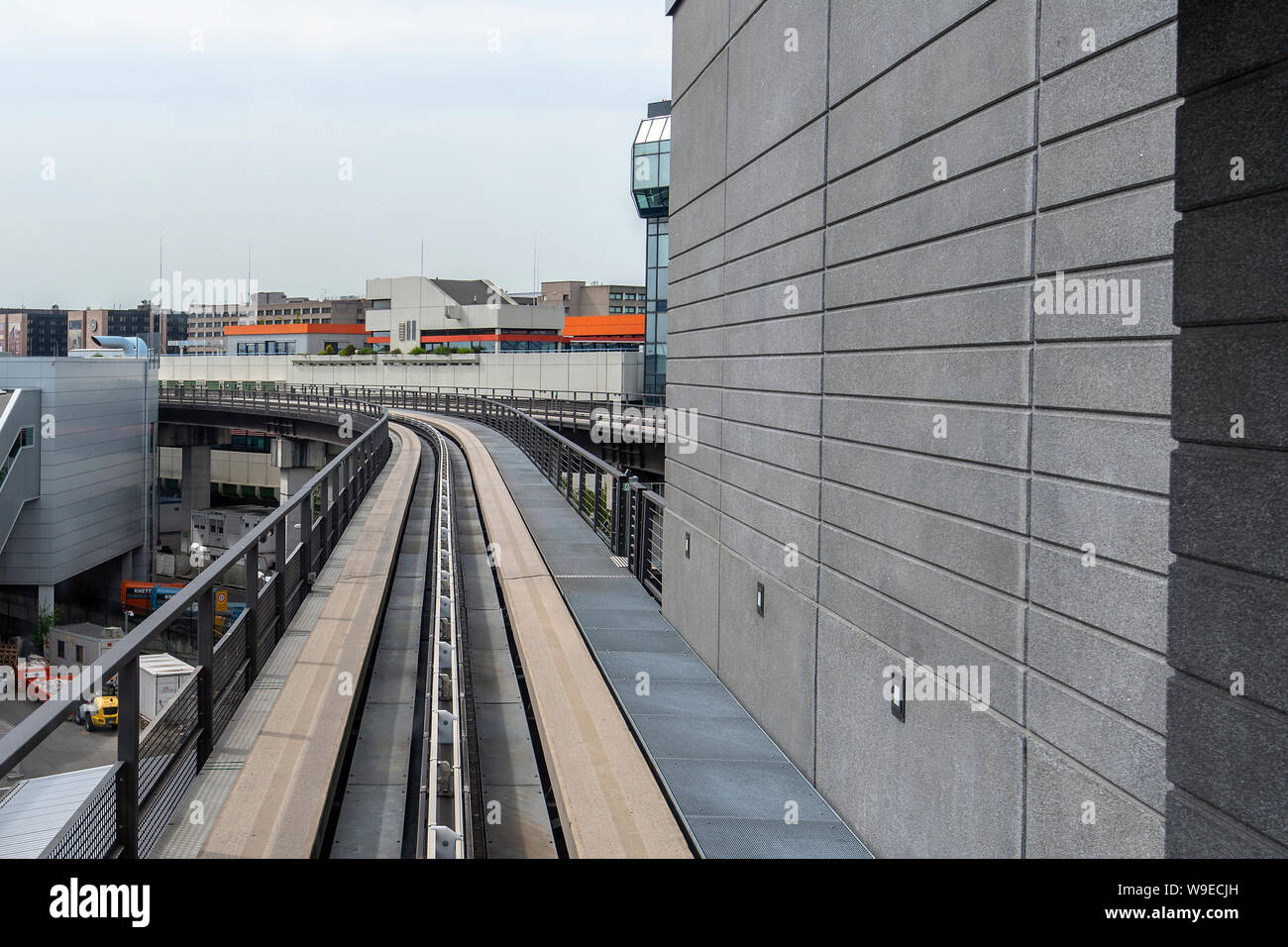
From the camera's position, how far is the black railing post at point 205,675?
551cm

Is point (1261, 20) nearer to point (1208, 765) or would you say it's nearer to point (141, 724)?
point (1208, 765)

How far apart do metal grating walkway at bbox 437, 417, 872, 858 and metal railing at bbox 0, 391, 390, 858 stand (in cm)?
249

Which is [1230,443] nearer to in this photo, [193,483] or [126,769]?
[126,769]

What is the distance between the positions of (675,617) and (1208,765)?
26.6ft

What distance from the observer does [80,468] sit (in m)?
57.4

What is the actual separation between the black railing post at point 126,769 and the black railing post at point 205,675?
1209 mm

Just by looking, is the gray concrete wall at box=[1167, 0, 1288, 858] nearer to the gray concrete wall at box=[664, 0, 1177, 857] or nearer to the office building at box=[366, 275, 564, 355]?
the gray concrete wall at box=[664, 0, 1177, 857]

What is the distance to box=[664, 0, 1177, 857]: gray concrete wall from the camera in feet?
12.2

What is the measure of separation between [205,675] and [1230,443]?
455 centimetres

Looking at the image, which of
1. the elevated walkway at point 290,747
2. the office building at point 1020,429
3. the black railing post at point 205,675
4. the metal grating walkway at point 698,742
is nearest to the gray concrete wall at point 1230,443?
the office building at point 1020,429

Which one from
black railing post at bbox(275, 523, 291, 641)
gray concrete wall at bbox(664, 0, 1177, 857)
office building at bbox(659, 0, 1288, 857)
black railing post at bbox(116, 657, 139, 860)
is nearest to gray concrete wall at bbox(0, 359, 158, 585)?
black railing post at bbox(275, 523, 291, 641)

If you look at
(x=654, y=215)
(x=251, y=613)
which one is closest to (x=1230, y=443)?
(x=251, y=613)

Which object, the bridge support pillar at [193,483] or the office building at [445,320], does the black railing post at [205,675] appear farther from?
the office building at [445,320]
